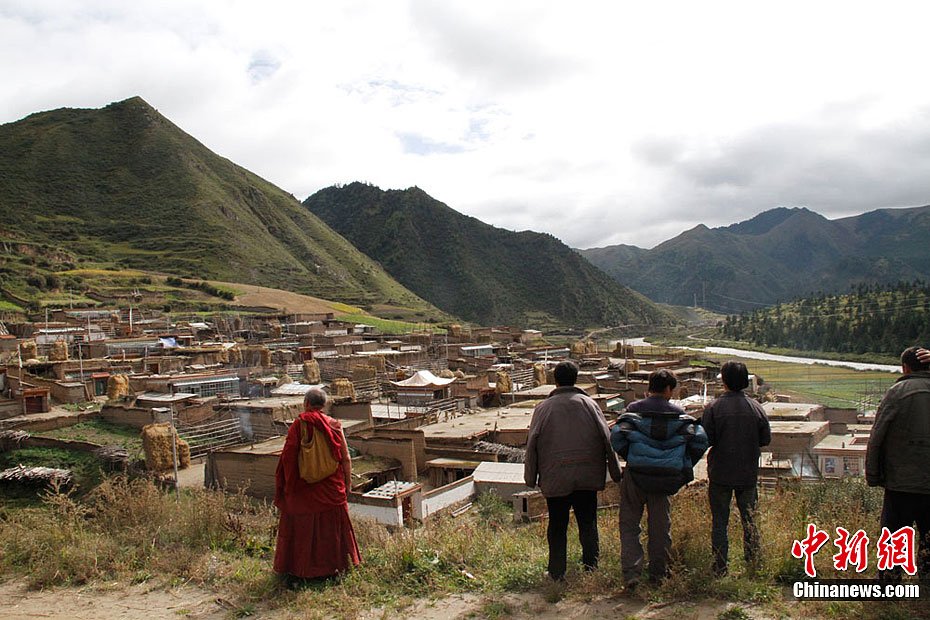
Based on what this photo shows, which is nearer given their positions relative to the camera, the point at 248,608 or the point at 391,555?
the point at 248,608

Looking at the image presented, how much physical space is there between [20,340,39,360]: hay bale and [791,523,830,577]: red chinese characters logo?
1270 inches

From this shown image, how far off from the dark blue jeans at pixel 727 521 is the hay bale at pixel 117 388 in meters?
23.1

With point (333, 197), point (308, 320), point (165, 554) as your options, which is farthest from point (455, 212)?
point (165, 554)

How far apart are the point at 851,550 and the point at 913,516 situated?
423 mm

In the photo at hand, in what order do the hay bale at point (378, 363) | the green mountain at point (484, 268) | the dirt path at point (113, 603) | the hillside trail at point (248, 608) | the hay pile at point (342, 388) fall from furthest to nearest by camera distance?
the green mountain at point (484, 268), the hay bale at point (378, 363), the hay pile at point (342, 388), the dirt path at point (113, 603), the hillside trail at point (248, 608)

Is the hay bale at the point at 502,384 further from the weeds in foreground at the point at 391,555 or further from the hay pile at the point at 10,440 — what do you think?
the weeds in foreground at the point at 391,555

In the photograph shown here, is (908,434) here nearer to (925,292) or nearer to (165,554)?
(165,554)

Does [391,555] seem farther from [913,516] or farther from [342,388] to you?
[342,388]

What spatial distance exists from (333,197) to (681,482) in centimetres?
17266

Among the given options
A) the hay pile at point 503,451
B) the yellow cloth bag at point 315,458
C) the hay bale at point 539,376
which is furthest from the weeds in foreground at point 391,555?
the hay bale at point 539,376

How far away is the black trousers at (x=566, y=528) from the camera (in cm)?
450

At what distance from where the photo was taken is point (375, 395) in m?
28.5

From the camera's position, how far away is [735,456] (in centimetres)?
452

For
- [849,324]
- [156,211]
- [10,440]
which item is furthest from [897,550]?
[156,211]
